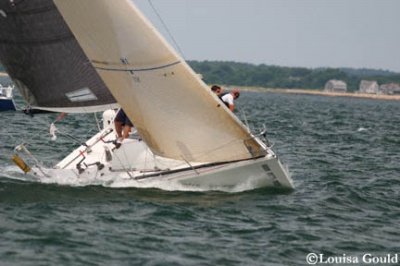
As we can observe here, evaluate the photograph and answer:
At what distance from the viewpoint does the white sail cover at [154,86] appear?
15602 millimetres

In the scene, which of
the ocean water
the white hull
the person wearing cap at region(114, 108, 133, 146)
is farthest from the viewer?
the person wearing cap at region(114, 108, 133, 146)

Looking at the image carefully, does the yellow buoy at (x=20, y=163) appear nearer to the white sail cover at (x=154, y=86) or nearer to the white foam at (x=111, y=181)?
the white foam at (x=111, y=181)

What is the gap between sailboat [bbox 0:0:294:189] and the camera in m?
15.7

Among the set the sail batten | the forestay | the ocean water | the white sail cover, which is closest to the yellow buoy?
the ocean water

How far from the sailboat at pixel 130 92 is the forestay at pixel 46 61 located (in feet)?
0.06

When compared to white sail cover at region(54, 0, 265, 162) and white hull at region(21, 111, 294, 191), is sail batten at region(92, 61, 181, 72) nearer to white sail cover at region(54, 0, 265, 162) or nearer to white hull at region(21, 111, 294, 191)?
white sail cover at region(54, 0, 265, 162)

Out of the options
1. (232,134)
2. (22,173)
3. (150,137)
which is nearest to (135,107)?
(150,137)

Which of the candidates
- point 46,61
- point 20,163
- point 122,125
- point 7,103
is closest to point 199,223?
point 122,125

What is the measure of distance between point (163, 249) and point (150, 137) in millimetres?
4648

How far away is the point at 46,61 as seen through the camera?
17188 millimetres

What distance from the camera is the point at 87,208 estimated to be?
14.7 metres

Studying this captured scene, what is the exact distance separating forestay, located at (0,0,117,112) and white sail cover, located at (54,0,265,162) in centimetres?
103

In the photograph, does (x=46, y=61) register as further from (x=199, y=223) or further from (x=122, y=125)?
(x=199, y=223)

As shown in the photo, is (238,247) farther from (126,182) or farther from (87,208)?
(126,182)
